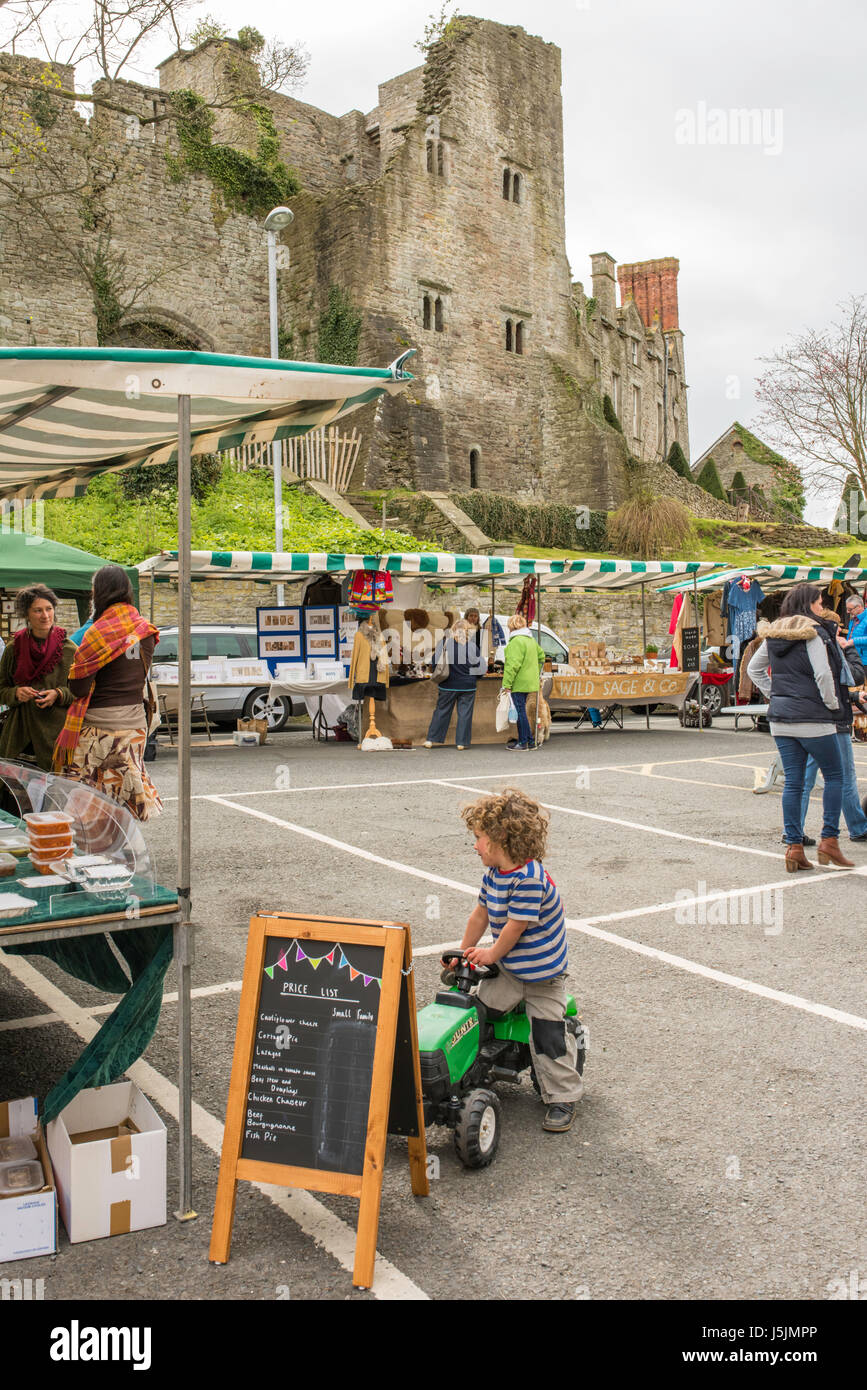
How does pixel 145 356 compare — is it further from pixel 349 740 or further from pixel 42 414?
pixel 349 740

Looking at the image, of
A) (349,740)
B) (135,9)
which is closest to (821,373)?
(135,9)

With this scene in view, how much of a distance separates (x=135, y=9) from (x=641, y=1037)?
2440 centimetres

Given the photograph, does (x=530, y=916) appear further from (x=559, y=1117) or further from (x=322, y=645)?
(x=322, y=645)

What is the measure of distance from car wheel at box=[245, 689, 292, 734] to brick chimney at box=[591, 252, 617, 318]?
44880 mm

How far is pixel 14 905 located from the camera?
309 cm

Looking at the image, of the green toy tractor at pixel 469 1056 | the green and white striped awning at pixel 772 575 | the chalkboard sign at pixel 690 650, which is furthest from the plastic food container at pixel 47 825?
the green and white striped awning at pixel 772 575

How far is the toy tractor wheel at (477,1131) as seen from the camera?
11.0 feet

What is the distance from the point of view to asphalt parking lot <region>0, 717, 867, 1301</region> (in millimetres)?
2846

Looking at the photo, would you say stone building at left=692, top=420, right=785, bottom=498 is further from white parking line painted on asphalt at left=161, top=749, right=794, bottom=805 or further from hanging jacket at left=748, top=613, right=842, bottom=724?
hanging jacket at left=748, top=613, right=842, bottom=724

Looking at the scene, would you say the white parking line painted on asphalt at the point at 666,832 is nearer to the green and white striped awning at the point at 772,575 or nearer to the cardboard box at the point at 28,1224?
the cardboard box at the point at 28,1224

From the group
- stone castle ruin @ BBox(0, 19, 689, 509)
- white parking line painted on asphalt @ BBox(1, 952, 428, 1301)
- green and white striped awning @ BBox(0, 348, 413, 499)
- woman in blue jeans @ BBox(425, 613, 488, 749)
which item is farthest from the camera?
stone castle ruin @ BBox(0, 19, 689, 509)

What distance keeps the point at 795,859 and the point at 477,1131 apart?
4.72 meters

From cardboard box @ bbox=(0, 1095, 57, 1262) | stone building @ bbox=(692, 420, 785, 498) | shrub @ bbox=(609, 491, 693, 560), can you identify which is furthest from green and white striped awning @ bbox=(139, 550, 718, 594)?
stone building @ bbox=(692, 420, 785, 498)

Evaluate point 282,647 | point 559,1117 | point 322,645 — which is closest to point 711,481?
point 322,645
